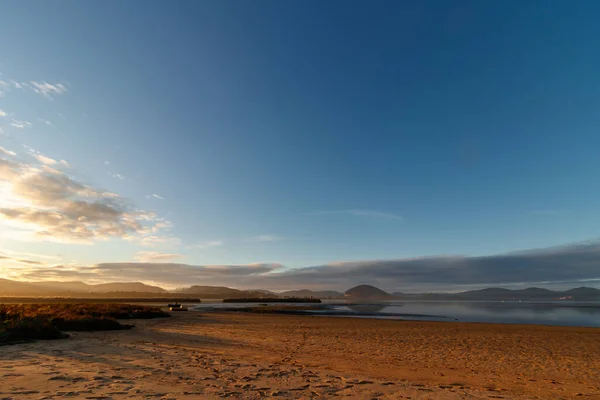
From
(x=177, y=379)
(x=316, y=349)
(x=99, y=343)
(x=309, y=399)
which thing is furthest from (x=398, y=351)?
(x=99, y=343)

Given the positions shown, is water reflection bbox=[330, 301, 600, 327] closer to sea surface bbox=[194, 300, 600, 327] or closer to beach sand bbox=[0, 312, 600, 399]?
sea surface bbox=[194, 300, 600, 327]

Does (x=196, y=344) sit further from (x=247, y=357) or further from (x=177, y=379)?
(x=177, y=379)

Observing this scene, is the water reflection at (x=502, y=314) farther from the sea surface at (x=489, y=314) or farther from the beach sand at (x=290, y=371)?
the beach sand at (x=290, y=371)

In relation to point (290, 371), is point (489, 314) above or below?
below

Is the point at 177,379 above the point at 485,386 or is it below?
above

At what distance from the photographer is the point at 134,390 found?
7.34m

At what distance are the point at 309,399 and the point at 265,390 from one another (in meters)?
1.26

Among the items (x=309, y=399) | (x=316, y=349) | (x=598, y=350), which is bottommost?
(x=598, y=350)

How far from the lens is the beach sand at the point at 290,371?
7711 mm

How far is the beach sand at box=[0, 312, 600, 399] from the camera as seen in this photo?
7.71 meters

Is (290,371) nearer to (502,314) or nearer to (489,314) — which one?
(489,314)

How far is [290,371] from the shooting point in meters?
10.4

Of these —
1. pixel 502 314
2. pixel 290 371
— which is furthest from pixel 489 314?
pixel 290 371

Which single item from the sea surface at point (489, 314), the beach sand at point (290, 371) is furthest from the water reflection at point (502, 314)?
the beach sand at point (290, 371)
